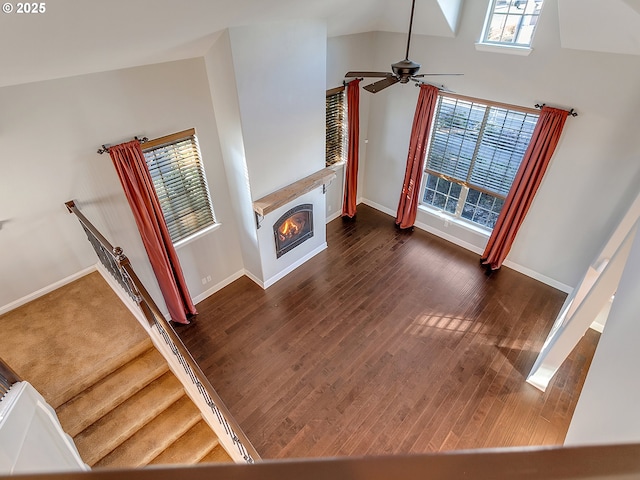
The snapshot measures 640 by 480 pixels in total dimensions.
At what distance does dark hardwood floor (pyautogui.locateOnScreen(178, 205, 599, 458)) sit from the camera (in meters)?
4.20

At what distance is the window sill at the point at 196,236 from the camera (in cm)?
507

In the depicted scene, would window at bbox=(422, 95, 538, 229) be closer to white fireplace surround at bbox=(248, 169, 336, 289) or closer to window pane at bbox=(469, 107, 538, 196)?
window pane at bbox=(469, 107, 538, 196)

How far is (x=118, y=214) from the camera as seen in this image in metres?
4.28

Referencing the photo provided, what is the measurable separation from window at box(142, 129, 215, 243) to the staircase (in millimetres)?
2049

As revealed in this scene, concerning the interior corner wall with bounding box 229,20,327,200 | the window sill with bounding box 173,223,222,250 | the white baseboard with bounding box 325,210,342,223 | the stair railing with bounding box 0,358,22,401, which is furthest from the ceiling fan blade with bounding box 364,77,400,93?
the white baseboard with bounding box 325,210,342,223

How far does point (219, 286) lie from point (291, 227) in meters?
1.56

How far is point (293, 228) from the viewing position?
604 cm

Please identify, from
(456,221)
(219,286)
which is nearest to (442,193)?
(456,221)

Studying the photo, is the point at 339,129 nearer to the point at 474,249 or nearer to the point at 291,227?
the point at 291,227

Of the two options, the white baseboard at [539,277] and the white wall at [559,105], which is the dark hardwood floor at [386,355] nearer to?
the white baseboard at [539,277]

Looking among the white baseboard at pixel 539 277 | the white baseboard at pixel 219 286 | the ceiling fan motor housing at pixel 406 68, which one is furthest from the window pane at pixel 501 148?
the white baseboard at pixel 219 286

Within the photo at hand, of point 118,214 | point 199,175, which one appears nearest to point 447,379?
point 199,175

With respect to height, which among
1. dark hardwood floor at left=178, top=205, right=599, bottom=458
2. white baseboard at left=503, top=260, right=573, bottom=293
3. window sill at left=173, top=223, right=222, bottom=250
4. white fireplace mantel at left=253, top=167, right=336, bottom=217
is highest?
Result: white fireplace mantel at left=253, top=167, right=336, bottom=217

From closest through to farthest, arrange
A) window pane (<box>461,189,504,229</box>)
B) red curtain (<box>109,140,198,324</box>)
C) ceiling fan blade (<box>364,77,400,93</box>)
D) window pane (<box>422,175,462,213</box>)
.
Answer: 1. ceiling fan blade (<box>364,77,400,93</box>)
2. red curtain (<box>109,140,198,324</box>)
3. window pane (<box>461,189,504,229</box>)
4. window pane (<box>422,175,462,213</box>)
